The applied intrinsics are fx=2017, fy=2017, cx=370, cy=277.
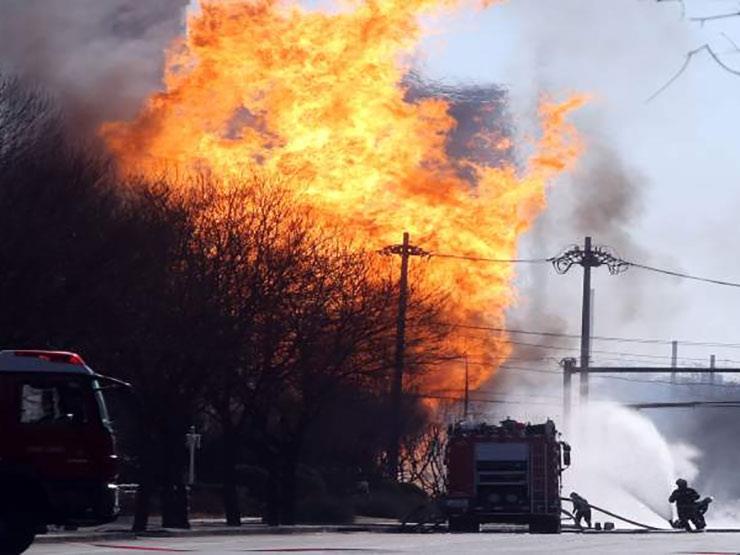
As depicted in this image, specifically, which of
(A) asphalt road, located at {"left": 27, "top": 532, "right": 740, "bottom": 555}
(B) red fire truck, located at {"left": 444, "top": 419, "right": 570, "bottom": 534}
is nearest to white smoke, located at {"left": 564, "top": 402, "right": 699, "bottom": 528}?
(B) red fire truck, located at {"left": 444, "top": 419, "right": 570, "bottom": 534}

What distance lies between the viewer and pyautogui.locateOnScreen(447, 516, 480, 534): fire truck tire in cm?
5512

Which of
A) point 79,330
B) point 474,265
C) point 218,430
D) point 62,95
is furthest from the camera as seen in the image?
point 218,430

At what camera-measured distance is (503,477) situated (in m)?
55.1

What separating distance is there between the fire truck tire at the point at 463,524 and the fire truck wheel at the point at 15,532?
29404mm

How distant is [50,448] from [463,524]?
29.8m

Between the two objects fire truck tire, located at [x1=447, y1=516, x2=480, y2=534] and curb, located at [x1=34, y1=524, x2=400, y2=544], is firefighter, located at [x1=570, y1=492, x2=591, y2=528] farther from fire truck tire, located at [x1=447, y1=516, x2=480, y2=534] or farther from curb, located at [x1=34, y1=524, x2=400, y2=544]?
fire truck tire, located at [x1=447, y1=516, x2=480, y2=534]

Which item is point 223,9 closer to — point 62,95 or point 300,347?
point 62,95

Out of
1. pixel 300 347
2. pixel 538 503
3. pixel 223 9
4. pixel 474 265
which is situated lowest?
pixel 538 503

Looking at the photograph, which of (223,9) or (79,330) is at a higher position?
(223,9)

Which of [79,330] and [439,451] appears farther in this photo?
[439,451]

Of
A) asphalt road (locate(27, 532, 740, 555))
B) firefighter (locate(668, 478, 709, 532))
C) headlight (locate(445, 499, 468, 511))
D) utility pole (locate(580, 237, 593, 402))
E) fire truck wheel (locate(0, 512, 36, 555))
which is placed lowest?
fire truck wheel (locate(0, 512, 36, 555))

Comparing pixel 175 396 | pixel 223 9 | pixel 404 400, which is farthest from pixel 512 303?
pixel 175 396

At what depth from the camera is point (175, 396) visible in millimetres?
51312

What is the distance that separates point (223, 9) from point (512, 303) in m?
20.6
